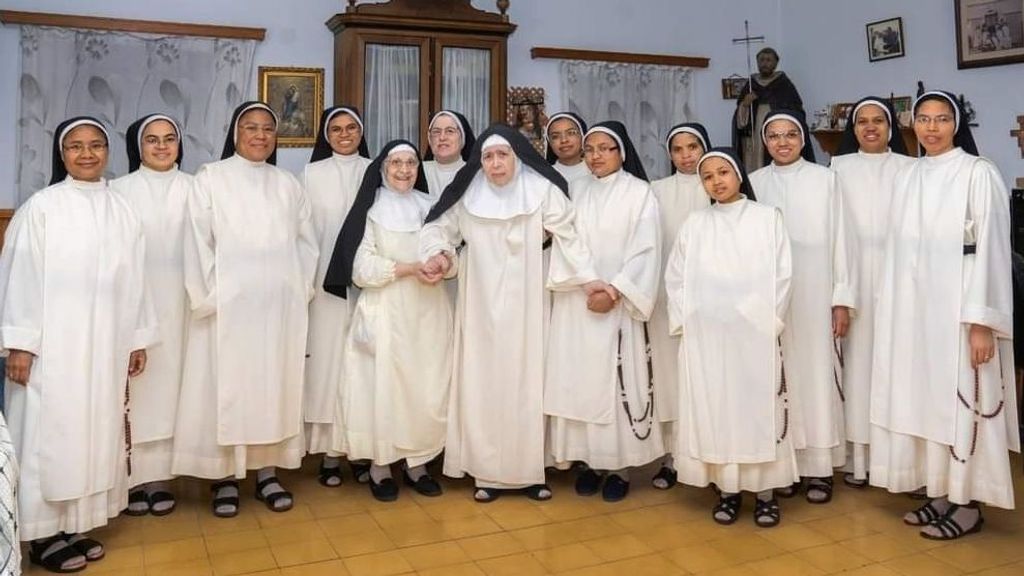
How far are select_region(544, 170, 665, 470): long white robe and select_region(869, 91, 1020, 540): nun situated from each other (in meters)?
1.06

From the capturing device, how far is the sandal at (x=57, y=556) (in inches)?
133

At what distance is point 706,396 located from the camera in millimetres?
3865

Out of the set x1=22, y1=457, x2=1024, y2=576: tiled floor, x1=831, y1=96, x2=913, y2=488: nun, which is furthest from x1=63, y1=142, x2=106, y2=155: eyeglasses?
x1=831, y1=96, x2=913, y2=488: nun

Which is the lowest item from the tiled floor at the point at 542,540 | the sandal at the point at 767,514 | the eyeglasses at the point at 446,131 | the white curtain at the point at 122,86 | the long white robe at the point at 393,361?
the tiled floor at the point at 542,540

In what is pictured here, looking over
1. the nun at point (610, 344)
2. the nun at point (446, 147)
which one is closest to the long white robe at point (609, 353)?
the nun at point (610, 344)

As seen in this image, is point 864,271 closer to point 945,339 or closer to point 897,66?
point 945,339

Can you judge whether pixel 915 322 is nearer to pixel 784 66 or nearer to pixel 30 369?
pixel 30 369

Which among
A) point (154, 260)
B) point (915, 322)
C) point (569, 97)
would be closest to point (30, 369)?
point (154, 260)

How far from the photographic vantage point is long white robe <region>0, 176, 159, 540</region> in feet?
10.9

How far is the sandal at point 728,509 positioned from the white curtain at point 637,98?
15.5 ft

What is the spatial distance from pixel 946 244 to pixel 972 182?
27 cm

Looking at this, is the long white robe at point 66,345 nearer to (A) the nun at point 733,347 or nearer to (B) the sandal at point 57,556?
(B) the sandal at point 57,556

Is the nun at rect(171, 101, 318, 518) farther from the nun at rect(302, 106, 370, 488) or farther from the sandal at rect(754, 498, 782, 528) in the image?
the sandal at rect(754, 498, 782, 528)

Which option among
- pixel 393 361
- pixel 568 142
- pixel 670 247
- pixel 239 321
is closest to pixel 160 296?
pixel 239 321
